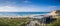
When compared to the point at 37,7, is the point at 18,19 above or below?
below

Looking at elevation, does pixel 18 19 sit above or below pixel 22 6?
below

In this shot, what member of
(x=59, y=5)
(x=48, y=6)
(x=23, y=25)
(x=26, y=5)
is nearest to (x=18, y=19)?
(x=23, y=25)

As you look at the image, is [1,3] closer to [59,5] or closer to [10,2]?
[10,2]

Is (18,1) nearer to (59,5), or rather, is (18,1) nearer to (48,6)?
(48,6)

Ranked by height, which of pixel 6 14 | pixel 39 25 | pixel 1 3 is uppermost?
pixel 1 3

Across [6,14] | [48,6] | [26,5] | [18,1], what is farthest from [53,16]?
[6,14]

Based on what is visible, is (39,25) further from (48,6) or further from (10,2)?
(10,2)

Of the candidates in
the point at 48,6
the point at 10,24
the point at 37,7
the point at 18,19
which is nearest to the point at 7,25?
the point at 10,24
